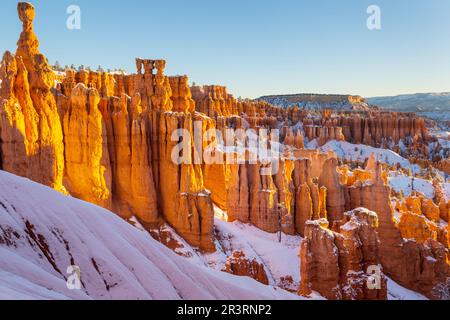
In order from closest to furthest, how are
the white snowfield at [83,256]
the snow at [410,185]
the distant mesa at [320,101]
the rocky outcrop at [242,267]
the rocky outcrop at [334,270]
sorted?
the white snowfield at [83,256] < the rocky outcrop at [334,270] < the rocky outcrop at [242,267] < the snow at [410,185] < the distant mesa at [320,101]

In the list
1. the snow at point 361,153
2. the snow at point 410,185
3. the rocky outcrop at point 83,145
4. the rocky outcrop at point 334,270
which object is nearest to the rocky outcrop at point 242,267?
the rocky outcrop at point 334,270

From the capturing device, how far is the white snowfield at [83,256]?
693 cm

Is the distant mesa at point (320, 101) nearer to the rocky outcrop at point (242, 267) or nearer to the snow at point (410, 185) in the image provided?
the snow at point (410, 185)

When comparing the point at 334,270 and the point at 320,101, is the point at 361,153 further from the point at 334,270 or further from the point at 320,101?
the point at 320,101

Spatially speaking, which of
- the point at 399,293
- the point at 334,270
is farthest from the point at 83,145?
the point at 399,293

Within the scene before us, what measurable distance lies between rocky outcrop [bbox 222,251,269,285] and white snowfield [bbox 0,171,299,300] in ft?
29.6

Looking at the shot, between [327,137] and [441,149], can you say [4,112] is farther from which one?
[441,149]

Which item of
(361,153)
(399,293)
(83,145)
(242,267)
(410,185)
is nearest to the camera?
(242,267)

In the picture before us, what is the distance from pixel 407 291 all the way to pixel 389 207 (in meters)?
6.02

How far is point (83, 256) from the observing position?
27.1 ft

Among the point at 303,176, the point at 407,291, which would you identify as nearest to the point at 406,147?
the point at 303,176

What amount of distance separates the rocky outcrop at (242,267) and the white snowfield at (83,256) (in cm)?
904

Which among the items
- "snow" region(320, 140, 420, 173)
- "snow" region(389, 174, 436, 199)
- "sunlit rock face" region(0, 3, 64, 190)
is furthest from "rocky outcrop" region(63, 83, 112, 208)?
"snow" region(320, 140, 420, 173)

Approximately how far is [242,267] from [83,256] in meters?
12.0
